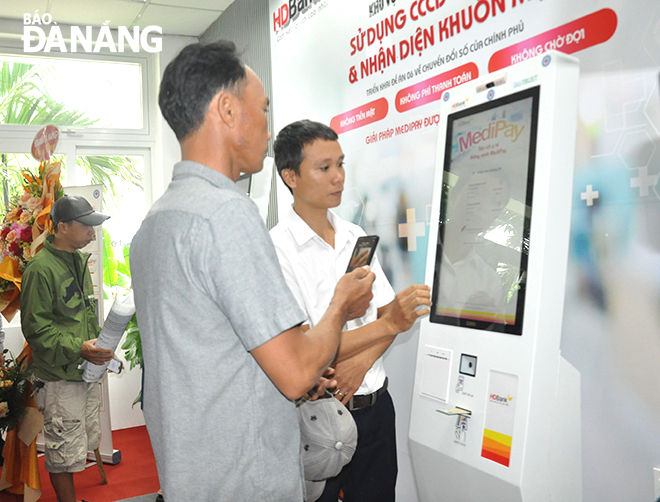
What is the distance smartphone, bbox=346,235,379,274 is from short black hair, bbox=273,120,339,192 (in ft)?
1.56

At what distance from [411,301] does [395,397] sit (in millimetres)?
1220

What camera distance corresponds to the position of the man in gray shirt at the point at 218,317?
983mm

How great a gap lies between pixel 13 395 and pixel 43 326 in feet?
1.96

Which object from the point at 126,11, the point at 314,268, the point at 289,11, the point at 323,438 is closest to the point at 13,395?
the point at 314,268

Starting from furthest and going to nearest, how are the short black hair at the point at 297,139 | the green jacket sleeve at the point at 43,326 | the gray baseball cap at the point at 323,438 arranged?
1. the green jacket sleeve at the point at 43,326
2. the short black hair at the point at 297,139
3. the gray baseball cap at the point at 323,438

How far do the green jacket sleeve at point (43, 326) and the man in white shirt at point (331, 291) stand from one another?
167 centimetres

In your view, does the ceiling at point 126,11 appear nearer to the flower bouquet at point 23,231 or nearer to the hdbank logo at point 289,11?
the hdbank logo at point 289,11

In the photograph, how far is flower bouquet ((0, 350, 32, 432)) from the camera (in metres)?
3.20

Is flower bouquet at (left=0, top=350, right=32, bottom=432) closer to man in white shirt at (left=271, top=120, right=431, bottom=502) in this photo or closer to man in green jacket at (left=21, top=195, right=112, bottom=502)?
man in green jacket at (left=21, top=195, right=112, bottom=502)

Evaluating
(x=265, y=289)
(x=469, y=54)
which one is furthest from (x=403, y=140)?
(x=265, y=289)

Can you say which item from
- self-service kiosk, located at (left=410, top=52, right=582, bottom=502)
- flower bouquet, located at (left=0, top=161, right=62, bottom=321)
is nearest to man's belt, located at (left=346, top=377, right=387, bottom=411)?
self-service kiosk, located at (left=410, top=52, right=582, bottom=502)

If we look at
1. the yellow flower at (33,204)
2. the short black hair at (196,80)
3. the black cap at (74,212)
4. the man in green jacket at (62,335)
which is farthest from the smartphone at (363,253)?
the yellow flower at (33,204)

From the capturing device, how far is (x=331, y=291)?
1.92m

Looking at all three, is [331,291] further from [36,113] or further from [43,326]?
[36,113]
